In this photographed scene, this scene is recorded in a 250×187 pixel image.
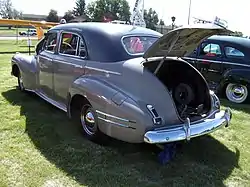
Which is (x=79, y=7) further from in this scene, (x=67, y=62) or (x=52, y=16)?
(x=67, y=62)

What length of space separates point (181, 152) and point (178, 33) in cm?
173

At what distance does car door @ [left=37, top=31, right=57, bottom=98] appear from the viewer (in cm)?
539

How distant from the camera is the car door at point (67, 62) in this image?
4.58 meters

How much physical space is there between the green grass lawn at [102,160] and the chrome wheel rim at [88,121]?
7.0 inches

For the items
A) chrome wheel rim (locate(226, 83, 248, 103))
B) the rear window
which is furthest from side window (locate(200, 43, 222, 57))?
the rear window

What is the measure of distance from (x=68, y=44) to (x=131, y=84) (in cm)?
184

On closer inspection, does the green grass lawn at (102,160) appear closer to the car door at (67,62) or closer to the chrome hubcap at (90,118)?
the chrome hubcap at (90,118)

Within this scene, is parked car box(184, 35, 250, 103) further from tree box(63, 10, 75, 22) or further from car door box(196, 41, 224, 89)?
tree box(63, 10, 75, 22)

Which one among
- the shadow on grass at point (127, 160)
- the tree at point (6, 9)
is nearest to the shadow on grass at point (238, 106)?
the shadow on grass at point (127, 160)

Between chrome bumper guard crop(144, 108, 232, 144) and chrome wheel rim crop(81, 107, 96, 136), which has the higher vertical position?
chrome bumper guard crop(144, 108, 232, 144)

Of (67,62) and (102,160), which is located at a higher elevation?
(67,62)

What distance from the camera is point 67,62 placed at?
4.82 m

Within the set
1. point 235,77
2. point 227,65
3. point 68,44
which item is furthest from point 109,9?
point 68,44

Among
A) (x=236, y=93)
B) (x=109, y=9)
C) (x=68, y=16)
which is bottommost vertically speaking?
(x=236, y=93)
